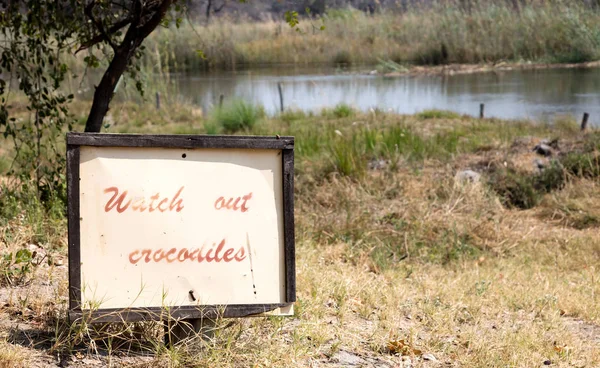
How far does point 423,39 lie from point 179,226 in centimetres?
3026

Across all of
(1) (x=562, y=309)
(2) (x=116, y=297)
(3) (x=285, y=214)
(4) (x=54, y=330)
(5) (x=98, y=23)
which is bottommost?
(1) (x=562, y=309)

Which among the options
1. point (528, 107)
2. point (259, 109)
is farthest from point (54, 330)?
point (528, 107)

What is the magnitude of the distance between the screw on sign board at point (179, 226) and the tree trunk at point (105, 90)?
294 cm

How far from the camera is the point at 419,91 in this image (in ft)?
81.4

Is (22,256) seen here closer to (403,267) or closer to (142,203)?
(142,203)

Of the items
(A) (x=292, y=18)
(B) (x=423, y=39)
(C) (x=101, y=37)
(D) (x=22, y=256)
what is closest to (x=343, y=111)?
(C) (x=101, y=37)

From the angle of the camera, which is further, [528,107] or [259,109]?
[528,107]

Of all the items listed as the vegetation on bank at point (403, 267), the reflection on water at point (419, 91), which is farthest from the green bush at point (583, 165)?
the reflection on water at point (419, 91)

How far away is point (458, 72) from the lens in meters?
29.8

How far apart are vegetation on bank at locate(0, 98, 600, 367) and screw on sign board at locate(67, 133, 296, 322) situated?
0.23 meters

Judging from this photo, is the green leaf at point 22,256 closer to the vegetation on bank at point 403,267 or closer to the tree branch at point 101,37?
the vegetation on bank at point 403,267

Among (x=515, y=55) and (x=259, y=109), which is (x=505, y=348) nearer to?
(x=259, y=109)

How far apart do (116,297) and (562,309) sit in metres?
3.14

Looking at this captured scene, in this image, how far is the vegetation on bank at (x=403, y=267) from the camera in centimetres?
368
